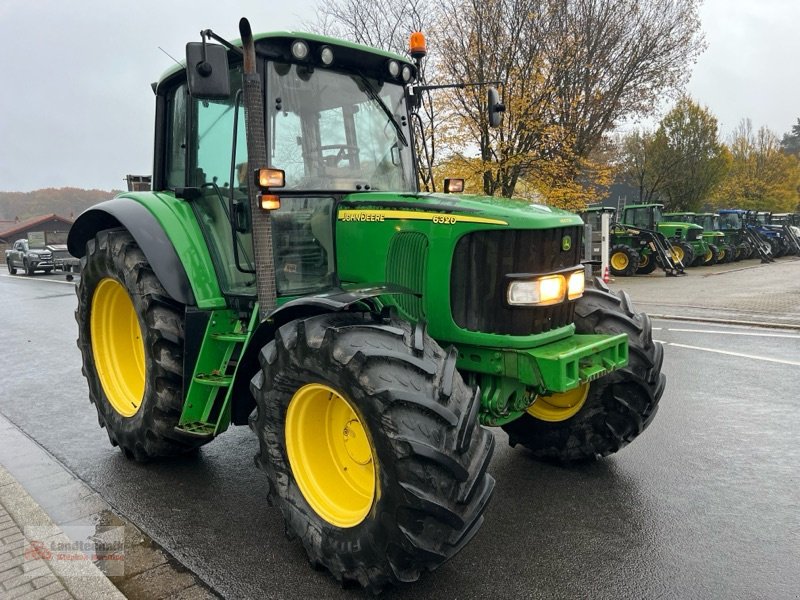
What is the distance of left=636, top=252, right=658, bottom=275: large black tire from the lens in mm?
20266

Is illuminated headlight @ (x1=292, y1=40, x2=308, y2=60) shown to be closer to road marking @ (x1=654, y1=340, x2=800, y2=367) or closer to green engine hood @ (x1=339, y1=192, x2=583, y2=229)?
green engine hood @ (x1=339, y1=192, x2=583, y2=229)

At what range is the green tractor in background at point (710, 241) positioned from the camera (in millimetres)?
23375

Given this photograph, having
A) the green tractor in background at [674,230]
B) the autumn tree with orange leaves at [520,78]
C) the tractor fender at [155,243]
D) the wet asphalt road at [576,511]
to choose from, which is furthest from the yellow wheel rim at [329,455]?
the green tractor in background at [674,230]

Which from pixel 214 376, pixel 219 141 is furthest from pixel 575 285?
pixel 219 141

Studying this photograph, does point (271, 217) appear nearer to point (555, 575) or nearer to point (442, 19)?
point (555, 575)

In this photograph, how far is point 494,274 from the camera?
3076 mm

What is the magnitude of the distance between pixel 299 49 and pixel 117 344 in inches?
105

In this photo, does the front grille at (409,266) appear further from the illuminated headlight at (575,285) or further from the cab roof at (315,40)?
the cab roof at (315,40)

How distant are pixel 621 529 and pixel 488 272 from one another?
1583 mm

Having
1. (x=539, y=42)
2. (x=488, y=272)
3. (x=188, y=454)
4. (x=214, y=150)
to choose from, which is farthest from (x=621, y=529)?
(x=539, y=42)

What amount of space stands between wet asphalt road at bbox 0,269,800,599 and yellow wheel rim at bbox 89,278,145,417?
50cm

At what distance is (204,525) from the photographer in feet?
11.2

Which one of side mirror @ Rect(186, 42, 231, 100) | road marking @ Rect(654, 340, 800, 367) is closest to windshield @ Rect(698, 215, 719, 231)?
road marking @ Rect(654, 340, 800, 367)

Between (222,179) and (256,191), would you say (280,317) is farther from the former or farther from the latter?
(222,179)
